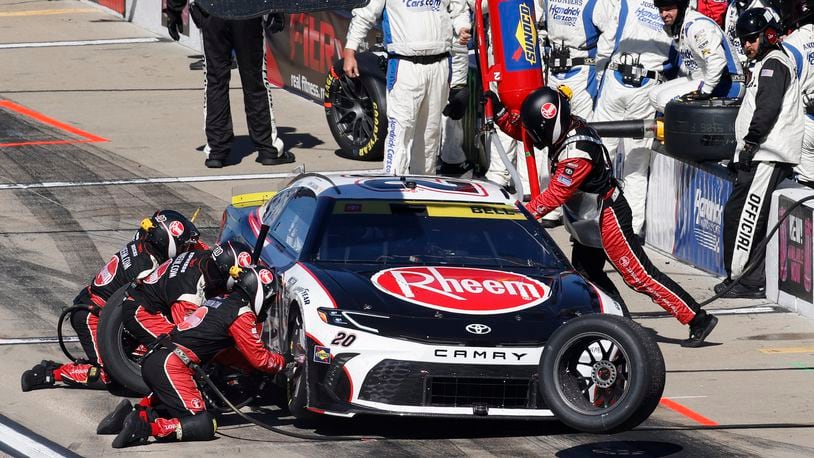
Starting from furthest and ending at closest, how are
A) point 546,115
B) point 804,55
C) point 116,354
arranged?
point 804,55, point 546,115, point 116,354

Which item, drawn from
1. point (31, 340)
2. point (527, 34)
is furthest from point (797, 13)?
point (31, 340)

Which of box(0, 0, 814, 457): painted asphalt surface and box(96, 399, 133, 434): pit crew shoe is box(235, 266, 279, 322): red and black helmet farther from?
box(96, 399, 133, 434): pit crew shoe

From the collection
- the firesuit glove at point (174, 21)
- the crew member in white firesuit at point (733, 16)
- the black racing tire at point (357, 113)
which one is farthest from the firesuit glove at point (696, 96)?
the firesuit glove at point (174, 21)

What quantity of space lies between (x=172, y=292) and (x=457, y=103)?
5619 mm

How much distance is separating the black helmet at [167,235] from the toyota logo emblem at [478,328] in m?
2.08

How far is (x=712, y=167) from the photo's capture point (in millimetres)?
12375

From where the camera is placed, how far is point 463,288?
8516 millimetres

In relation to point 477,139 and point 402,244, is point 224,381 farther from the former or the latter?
point 477,139

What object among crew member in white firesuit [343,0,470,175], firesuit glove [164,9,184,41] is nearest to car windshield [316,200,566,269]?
crew member in white firesuit [343,0,470,175]

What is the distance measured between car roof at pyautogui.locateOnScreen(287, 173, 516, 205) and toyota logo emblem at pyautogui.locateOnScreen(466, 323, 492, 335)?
1.54 metres

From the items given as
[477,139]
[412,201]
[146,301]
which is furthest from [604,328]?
[477,139]

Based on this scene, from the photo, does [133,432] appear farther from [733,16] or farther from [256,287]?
[733,16]

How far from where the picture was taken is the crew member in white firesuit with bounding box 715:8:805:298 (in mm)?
11164

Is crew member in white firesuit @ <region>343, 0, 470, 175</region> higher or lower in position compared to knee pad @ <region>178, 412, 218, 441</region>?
higher
